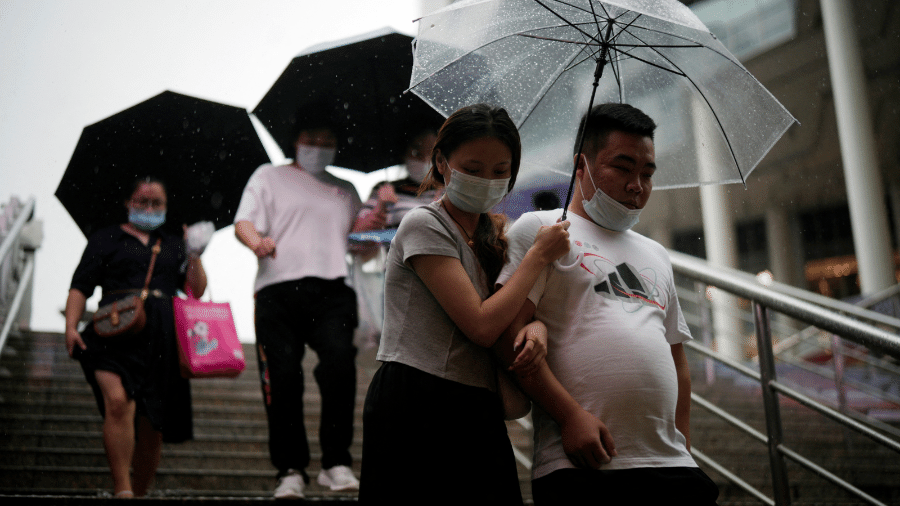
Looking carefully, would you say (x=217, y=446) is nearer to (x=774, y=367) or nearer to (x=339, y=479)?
(x=339, y=479)

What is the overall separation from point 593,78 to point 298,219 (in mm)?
1484

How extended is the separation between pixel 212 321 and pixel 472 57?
1.72 m

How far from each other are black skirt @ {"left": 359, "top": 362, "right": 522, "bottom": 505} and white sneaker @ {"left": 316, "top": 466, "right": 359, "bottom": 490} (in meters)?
1.25

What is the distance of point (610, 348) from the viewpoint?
1.61m

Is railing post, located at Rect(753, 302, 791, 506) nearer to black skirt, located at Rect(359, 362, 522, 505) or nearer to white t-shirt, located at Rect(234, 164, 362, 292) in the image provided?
black skirt, located at Rect(359, 362, 522, 505)

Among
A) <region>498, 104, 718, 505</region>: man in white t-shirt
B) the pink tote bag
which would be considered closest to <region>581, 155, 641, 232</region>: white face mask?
<region>498, 104, 718, 505</region>: man in white t-shirt

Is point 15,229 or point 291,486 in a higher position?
point 15,229

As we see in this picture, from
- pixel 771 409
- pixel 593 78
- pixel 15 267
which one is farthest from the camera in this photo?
pixel 15 267

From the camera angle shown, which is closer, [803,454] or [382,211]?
[382,211]

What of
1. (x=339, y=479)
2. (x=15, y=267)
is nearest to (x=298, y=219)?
(x=339, y=479)

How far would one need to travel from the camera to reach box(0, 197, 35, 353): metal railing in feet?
15.6

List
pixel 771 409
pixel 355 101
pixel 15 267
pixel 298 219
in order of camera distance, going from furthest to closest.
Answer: pixel 15 267 < pixel 355 101 < pixel 298 219 < pixel 771 409

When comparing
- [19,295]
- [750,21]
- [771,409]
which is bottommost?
[771,409]

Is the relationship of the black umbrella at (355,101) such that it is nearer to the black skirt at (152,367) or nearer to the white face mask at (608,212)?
the black skirt at (152,367)
